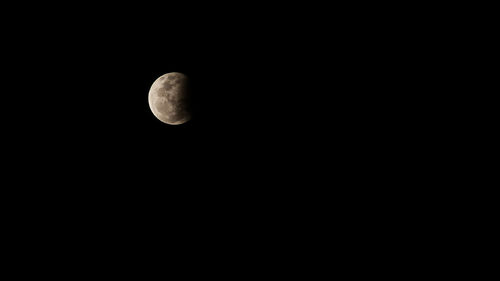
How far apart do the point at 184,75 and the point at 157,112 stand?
548 millimetres

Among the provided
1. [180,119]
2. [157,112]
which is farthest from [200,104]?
[157,112]

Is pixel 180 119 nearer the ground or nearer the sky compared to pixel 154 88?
nearer the ground

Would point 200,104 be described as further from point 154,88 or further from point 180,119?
point 154,88

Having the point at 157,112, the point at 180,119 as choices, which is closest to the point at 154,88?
the point at 157,112

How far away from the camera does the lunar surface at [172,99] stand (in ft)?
9.52

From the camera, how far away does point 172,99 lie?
289 cm

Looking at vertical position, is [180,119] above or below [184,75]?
below

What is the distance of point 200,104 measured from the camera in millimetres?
3086

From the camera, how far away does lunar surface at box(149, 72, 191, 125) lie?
290 centimetres

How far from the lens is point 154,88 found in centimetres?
307

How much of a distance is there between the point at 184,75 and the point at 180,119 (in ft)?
1.74

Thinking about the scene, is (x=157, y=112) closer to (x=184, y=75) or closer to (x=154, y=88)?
(x=154, y=88)

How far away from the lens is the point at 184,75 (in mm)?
3031

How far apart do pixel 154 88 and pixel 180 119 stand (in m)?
0.50
